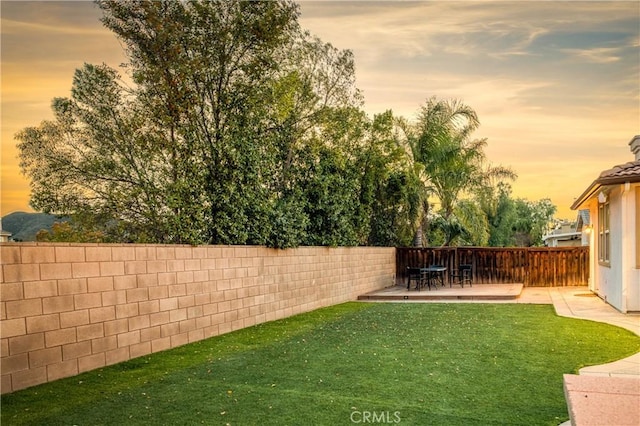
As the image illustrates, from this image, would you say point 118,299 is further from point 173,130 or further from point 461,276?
point 461,276

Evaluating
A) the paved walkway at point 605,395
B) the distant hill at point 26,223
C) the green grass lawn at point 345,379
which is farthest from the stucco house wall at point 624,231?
the distant hill at point 26,223

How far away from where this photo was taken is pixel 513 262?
57.6 feet

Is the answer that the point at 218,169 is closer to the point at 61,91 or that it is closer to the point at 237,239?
the point at 237,239

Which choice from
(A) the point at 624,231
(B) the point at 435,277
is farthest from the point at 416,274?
(A) the point at 624,231

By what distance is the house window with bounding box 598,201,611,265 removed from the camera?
11617 millimetres

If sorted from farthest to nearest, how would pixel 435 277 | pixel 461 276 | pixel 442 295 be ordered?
pixel 435 277, pixel 461 276, pixel 442 295

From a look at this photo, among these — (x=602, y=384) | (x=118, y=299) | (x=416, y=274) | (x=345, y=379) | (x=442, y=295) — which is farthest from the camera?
(x=416, y=274)

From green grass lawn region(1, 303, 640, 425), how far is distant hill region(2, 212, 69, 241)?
2.83 m

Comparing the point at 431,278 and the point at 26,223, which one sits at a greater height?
the point at 26,223

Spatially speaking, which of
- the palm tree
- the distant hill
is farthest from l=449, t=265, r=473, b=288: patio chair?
the distant hill

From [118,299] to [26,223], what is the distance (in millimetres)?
2912

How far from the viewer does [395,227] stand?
1822cm

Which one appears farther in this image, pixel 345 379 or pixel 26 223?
pixel 26 223

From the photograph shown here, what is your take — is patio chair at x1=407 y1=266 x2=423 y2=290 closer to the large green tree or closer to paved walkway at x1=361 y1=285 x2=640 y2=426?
paved walkway at x1=361 y1=285 x2=640 y2=426
